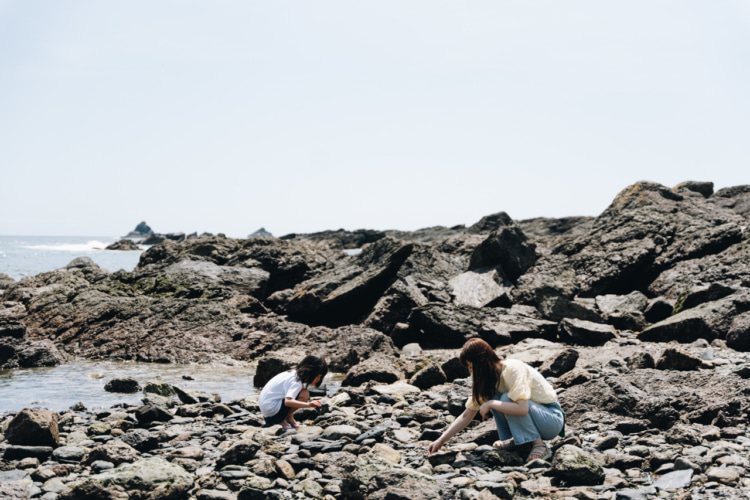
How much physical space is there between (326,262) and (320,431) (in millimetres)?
18536

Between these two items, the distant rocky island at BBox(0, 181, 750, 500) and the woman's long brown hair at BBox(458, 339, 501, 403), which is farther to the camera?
the woman's long brown hair at BBox(458, 339, 501, 403)

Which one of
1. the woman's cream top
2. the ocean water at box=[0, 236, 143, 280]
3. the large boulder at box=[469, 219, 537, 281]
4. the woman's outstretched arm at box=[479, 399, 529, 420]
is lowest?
the ocean water at box=[0, 236, 143, 280]

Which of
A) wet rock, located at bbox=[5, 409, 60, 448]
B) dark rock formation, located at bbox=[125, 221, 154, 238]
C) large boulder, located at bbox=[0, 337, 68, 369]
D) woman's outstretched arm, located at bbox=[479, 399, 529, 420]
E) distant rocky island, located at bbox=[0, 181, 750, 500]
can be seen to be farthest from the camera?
dark rock formation, located at bbox=[125, 221, 154, 238]

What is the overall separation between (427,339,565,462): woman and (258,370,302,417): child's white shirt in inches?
106

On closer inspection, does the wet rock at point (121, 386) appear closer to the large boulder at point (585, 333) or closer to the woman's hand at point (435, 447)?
the woman's hand at point (435, 447)

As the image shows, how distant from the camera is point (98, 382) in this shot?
13.4 meters

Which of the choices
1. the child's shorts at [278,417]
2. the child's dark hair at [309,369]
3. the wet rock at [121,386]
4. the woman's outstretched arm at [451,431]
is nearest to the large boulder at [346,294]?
the wet rock at [121,386]

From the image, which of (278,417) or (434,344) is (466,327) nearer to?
(434,344)

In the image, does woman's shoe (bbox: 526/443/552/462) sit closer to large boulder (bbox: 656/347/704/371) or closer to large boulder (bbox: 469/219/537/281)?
large boulder (bbox: 656/347/704/371)

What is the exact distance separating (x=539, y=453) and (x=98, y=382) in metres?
10.8

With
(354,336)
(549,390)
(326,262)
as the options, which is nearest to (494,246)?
(354,336)

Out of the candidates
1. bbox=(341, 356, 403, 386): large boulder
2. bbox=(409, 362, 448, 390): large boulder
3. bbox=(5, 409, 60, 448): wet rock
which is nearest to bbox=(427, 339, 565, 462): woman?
bbox=(409, 362, 448, 390): large boulder

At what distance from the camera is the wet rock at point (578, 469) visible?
581 cm

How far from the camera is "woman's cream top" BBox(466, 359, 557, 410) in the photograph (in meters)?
6.78
